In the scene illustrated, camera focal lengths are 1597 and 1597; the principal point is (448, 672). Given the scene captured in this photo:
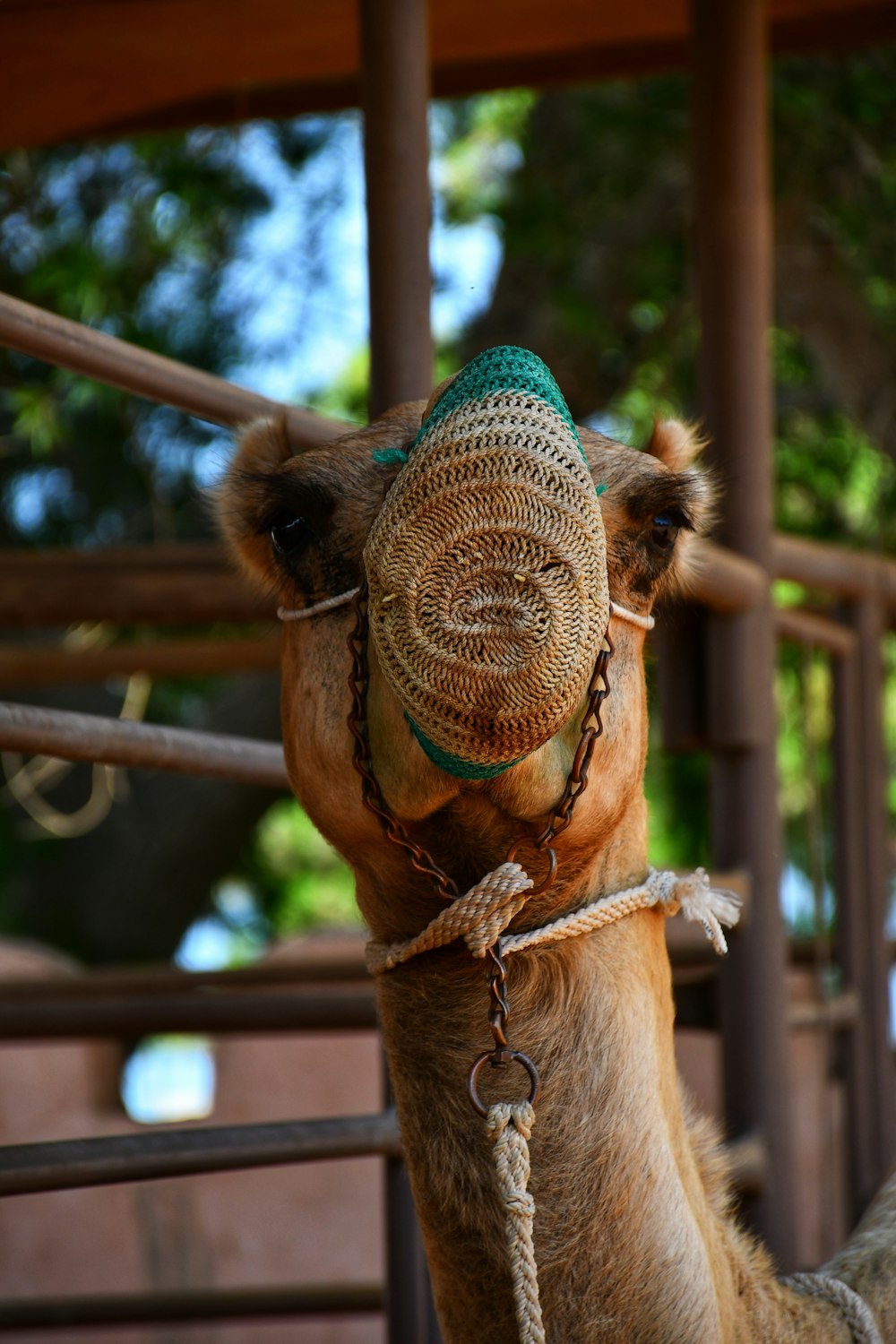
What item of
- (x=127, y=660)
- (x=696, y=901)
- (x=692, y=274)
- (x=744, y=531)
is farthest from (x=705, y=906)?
(x=692, y=274)

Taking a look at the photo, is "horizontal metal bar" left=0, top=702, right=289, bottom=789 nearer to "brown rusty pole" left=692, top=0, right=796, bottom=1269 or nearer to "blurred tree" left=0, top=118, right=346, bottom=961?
"brown rusty pole" left=692, top=0, right=796, bottom=1269

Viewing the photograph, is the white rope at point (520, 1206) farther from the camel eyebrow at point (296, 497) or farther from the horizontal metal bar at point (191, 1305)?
the horizontal metal bar at point (191, 1305)

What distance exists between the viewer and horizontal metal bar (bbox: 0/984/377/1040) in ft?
9.76

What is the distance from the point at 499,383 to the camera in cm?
144

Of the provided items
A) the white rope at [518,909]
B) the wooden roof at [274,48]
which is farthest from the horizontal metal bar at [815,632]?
the white rope at [518,909]

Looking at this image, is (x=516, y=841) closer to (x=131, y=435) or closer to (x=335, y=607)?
(x=335, y=607)

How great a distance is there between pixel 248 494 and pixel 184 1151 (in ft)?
2.93

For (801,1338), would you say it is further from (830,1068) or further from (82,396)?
(82,396)

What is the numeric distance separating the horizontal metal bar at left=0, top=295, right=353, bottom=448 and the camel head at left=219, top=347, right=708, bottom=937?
0.22 meters

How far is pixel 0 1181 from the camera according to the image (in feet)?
6.22

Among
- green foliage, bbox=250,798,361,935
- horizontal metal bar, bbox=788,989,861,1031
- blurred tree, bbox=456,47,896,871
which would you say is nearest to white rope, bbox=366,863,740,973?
horizontal metal bar, bbox=788,989,861,1031

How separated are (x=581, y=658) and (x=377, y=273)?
1.26 metres

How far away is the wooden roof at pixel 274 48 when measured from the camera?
364 centimetres

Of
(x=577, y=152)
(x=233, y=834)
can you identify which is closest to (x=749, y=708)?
(x=577, y=152)
